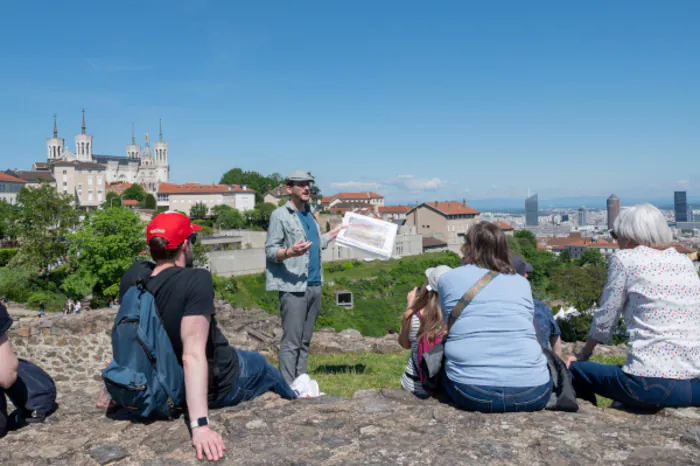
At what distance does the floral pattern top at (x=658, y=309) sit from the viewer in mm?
3365

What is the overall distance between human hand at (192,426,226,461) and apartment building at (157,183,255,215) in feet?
354

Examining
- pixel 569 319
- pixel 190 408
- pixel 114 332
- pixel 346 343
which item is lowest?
pixel 569 319

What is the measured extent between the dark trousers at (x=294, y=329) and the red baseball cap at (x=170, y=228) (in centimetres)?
209

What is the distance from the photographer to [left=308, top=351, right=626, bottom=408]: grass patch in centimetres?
575

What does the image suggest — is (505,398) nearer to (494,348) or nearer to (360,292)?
(494,348)

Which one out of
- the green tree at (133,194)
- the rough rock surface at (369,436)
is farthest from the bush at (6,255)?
the green tree at (133,194)

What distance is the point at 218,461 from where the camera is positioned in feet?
9.32

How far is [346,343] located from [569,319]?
18.4 meters

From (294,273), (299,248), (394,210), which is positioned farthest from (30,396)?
(394,210)

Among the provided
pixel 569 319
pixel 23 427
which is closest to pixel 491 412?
pixel 23 427

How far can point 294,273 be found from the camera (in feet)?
17.4

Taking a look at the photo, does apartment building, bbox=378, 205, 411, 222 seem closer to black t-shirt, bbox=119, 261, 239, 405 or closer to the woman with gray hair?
the woman with gray hair

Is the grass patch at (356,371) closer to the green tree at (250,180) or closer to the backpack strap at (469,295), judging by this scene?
the backpack strap at (469,295)

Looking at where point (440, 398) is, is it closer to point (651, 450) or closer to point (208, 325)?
point (651, 450)
